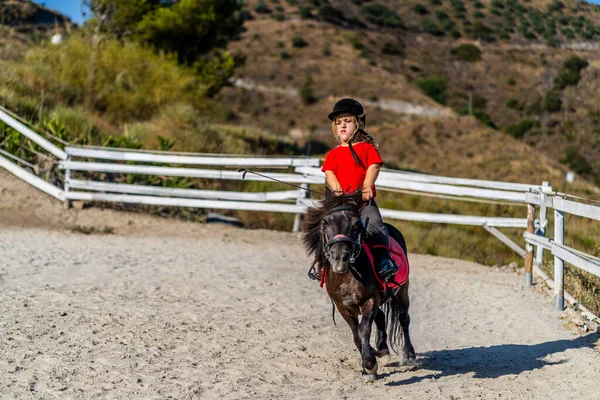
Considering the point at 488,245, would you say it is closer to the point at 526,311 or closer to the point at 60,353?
the point at 526,311

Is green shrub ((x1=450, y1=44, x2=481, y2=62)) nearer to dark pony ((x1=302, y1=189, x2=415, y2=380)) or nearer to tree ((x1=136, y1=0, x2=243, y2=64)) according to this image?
tree ((x1=136, y1=0, x2=243, y2=64))

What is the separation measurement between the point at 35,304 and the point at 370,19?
75.7 meters

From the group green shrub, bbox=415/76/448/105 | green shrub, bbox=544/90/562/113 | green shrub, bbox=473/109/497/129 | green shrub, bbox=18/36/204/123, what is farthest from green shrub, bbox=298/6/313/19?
green shrub, bbox=18/36/204/123

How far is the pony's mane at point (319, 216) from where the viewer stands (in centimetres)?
538

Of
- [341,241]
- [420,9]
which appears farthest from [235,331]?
[420,9]

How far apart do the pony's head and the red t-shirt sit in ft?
0.53

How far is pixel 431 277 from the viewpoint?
10.7 m

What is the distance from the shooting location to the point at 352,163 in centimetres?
562

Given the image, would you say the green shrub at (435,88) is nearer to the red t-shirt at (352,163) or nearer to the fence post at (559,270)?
the fence post at (559,270)

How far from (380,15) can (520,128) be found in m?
31.6

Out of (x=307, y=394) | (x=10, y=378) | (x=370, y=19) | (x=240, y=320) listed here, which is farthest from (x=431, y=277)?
(x=370, y=19)

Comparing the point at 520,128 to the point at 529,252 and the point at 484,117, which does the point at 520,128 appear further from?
the point at 529,252

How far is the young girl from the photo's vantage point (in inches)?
217

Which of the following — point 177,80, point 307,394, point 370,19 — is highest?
point 370,19
